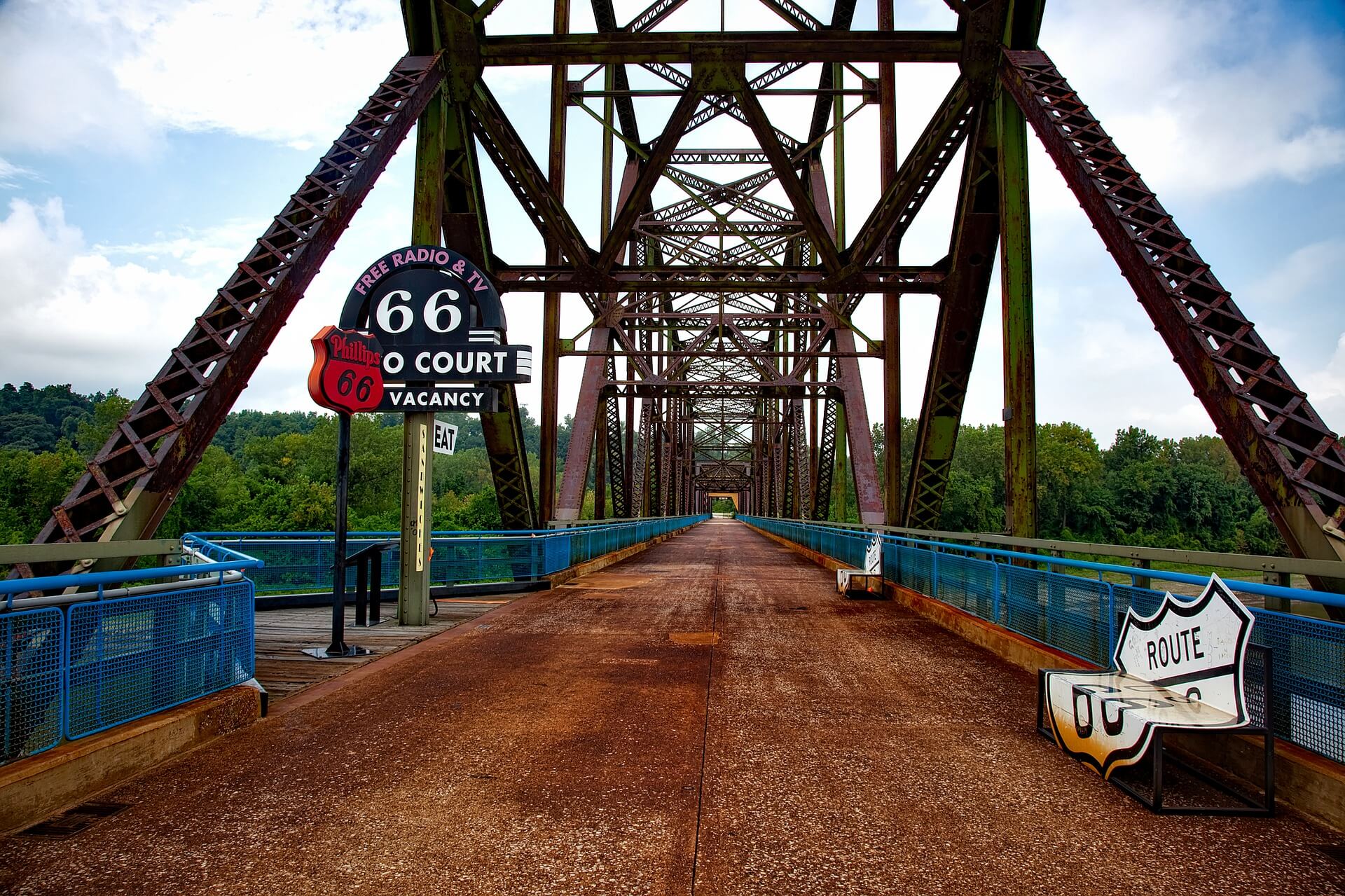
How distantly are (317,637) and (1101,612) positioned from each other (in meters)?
7.81

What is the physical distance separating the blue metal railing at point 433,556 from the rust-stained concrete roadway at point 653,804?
5476 mm

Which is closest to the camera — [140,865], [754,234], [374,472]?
[140,865]

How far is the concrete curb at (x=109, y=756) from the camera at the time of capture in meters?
3.56

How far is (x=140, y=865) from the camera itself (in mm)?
3170

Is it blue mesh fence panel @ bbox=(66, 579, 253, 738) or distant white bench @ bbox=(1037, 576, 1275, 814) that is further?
blue mesh fence panel @ bbox=(66, 579, 253, 738)

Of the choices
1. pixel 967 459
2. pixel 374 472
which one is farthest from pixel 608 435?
pixel 967 459

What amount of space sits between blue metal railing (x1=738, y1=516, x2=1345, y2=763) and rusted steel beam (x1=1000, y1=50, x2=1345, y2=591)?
119 cm

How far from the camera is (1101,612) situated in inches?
226

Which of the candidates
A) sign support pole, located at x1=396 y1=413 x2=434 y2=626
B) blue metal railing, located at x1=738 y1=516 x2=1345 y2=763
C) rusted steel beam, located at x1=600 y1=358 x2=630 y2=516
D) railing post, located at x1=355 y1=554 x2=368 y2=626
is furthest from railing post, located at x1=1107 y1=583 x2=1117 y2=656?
rusted steel beam, located at x1=600 y1=358 x2=630 y2=516

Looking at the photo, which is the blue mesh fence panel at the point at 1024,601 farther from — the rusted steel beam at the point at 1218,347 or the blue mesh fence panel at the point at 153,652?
the blue mesh fence panel at the point at 153,652

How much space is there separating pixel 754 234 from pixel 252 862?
94.3ft

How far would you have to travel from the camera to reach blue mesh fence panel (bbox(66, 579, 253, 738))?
13.5 ft

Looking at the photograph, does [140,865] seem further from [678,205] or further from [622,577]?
[678,205]

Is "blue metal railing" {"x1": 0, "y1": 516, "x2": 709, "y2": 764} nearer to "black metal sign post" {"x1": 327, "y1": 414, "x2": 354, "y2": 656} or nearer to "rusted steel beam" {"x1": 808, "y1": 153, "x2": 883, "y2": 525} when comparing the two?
"black metal sign post" {"x1": 327, "y1": 414, "x2": 354, "y2": 656}
